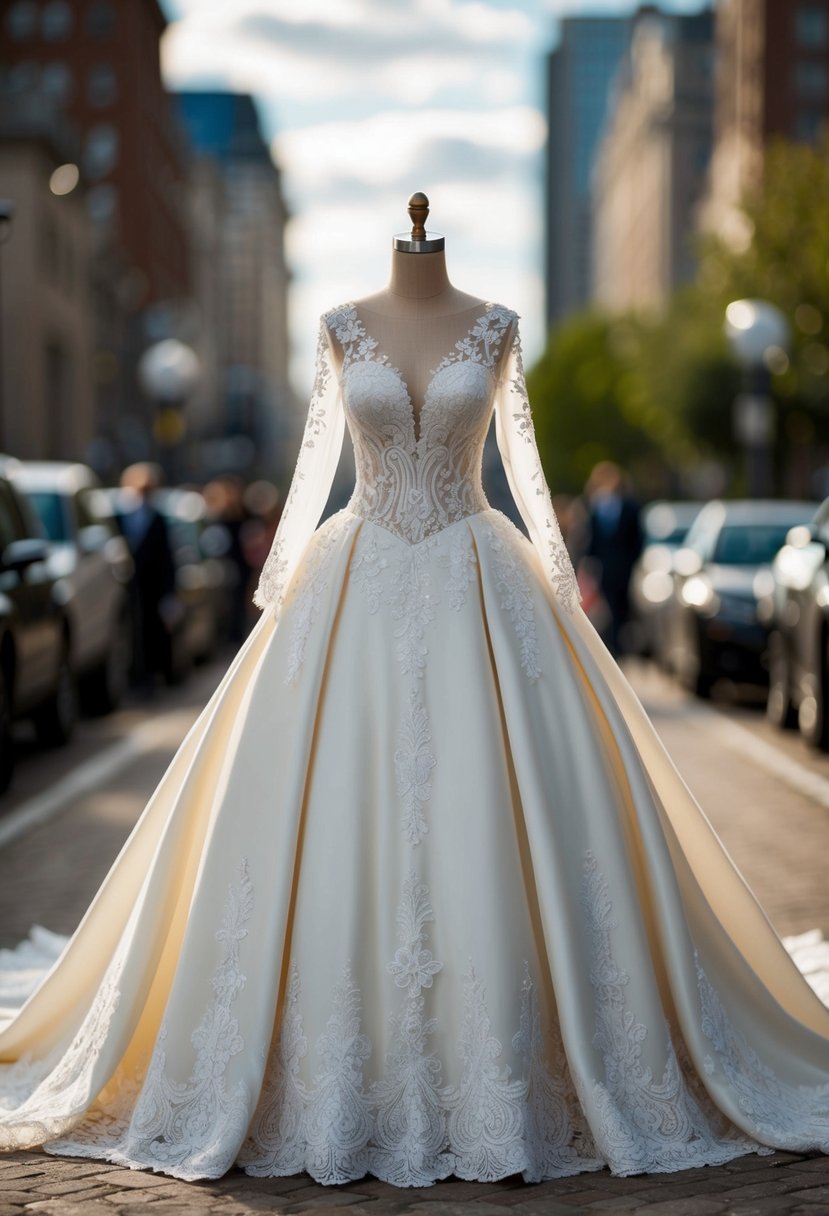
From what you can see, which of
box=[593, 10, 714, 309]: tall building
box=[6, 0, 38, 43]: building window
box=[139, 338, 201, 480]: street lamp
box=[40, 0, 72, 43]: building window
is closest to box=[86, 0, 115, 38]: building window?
box=[40, 0, 72, 43]: building window

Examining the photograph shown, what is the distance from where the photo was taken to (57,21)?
268 ft

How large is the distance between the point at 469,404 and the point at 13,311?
1665 inches

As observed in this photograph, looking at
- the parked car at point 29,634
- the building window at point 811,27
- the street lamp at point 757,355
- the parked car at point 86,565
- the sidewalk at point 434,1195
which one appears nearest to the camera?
the sidewalk at point 434,1195

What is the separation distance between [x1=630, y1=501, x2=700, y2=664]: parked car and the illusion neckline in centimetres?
1344

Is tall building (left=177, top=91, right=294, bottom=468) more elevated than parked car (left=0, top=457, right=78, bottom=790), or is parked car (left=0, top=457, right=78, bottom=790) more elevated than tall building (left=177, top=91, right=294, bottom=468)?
tall building (left=177, top=91, right=294, bottom=468)

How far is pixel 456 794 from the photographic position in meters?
4.49

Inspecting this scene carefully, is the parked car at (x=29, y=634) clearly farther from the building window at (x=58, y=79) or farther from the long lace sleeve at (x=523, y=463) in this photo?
the building window at (x=58, y=79)

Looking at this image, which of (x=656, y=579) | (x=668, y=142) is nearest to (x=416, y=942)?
(x=656, y=579)

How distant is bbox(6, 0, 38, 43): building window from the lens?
8256 cm

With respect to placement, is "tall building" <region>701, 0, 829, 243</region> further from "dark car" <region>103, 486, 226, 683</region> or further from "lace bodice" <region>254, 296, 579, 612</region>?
"lace bodice" <region>254, 296, 579, 612</region>

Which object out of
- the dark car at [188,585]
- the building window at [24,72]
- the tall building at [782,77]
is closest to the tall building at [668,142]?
the tall building at [782,77]

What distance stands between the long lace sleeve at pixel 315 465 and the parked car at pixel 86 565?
8.48 metres

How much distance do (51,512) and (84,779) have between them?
393 cm

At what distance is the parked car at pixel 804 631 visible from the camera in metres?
11.9
